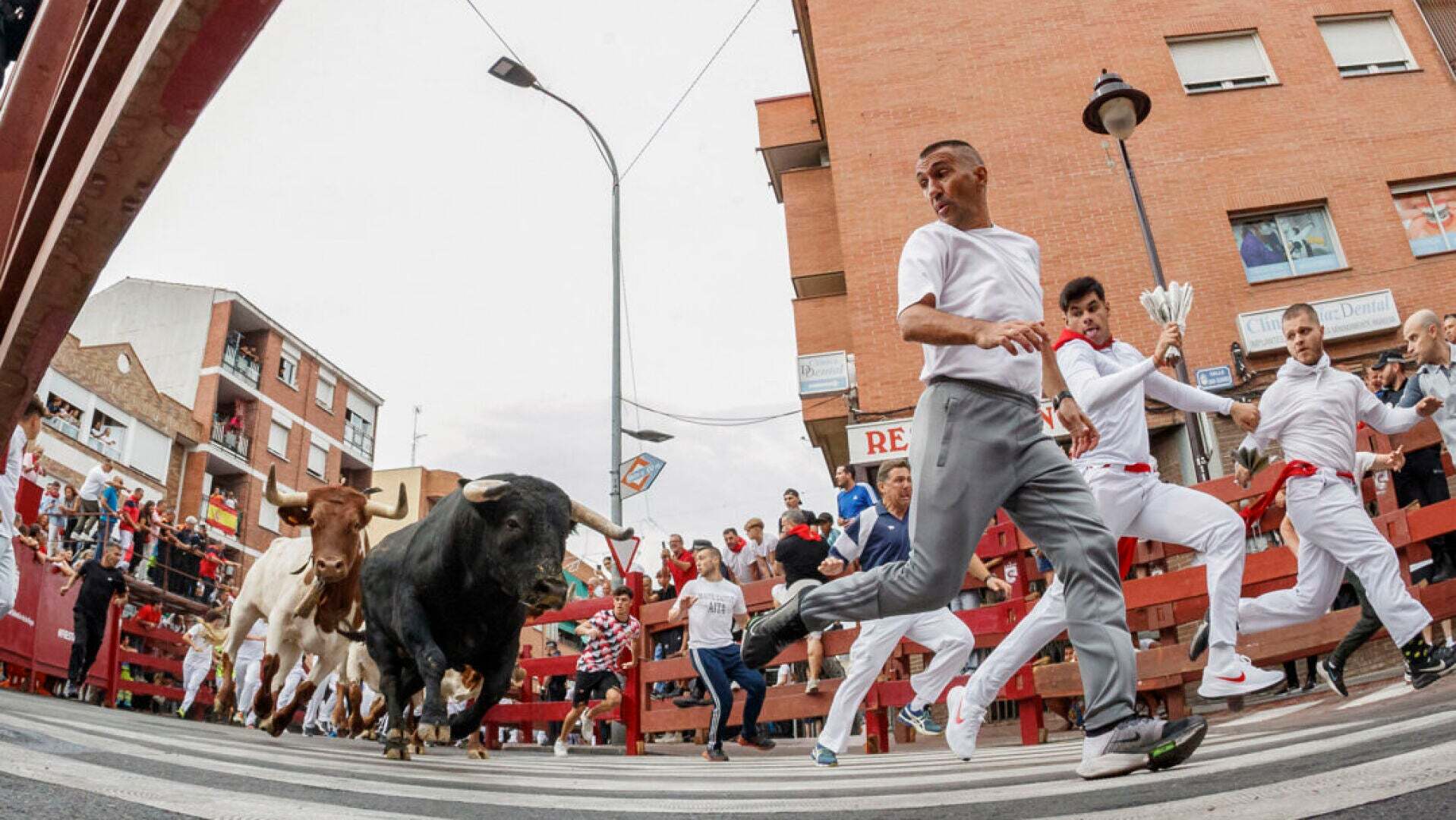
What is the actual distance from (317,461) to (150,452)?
1183 centimetres

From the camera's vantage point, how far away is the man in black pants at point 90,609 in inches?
523

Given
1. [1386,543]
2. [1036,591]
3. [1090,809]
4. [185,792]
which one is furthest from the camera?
[1036,591]

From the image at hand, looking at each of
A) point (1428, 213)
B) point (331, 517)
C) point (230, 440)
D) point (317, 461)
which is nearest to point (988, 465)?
point (331, 517)

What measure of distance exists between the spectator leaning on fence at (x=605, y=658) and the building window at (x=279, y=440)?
37396mm

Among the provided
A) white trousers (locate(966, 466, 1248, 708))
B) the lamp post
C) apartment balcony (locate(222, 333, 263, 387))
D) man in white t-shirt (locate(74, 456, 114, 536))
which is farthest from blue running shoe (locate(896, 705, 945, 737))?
apartment balcony (locate(222, 333, 263, 387))

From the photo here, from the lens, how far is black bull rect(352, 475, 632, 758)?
22.0ft

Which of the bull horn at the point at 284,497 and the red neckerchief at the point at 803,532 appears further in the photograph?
the red neckerchief at the point at 803,532

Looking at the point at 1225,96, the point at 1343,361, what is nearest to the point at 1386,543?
the point at 1343,361

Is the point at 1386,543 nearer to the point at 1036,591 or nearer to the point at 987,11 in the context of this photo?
the point at 1036,591

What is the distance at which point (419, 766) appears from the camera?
5.99 meters

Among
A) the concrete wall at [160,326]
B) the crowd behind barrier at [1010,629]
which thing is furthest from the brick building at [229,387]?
the crowd behind barrier at [1010,629]

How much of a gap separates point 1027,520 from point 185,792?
2.86 metres

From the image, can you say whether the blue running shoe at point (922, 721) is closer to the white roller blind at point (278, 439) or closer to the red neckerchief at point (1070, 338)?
the red neckerchief at point (1070, 338)

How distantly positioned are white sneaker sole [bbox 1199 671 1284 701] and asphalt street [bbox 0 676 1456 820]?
0.75 ft
